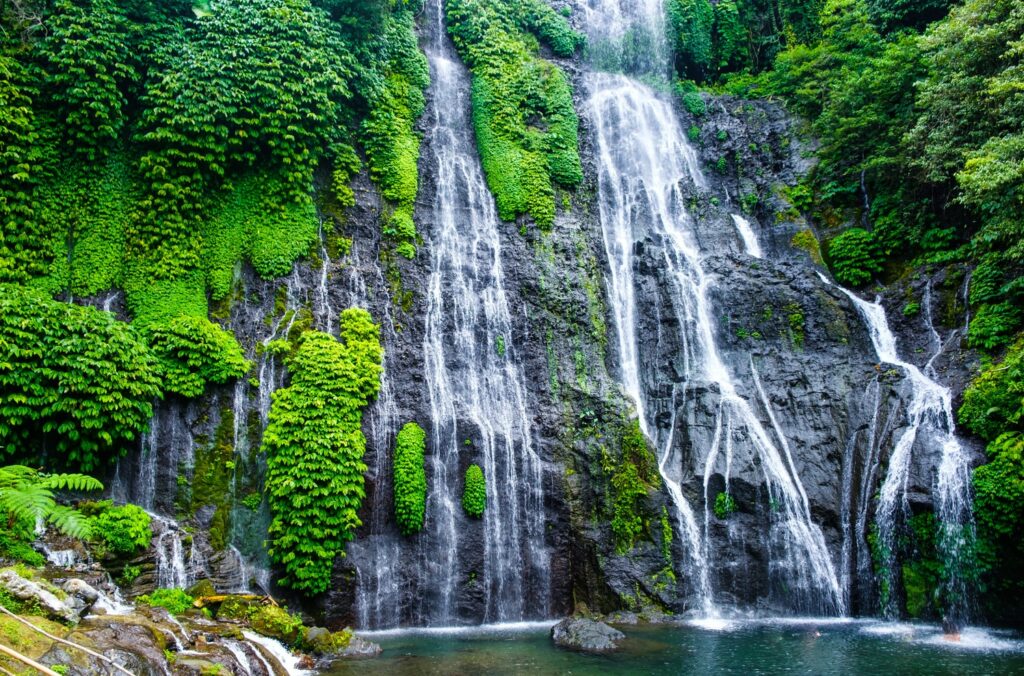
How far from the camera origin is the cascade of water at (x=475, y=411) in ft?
47.2

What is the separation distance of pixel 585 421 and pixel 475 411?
2825 millimetres

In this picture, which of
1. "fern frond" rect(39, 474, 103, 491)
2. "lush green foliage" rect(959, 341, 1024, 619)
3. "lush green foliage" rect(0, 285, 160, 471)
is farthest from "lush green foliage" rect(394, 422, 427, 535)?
"lush green foliage" rect(959, 341, 1024, 619)

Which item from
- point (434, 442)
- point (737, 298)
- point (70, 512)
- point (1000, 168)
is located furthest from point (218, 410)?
point (1000, 168)

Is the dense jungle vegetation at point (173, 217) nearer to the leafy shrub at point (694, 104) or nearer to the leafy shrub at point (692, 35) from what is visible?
the leafy shrub at point (694, 104)

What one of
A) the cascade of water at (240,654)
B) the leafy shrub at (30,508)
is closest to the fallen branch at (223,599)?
the cascade of water at (240,654)

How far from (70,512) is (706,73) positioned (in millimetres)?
28102

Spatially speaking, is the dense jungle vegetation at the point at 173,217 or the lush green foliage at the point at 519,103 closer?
the dense jungle vegetation at the point at 173,217

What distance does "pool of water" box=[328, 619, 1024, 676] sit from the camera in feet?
33.5

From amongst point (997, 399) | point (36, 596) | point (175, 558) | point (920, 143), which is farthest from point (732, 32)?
point (36, 596)

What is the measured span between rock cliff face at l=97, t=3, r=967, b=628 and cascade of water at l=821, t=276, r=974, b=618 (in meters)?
0.29

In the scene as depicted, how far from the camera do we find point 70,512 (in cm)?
576

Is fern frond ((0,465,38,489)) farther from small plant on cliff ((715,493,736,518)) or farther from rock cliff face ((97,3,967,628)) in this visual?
small plant on cliff ((715,493,736,518))

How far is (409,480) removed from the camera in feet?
47.5

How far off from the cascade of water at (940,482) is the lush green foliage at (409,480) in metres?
10.3
